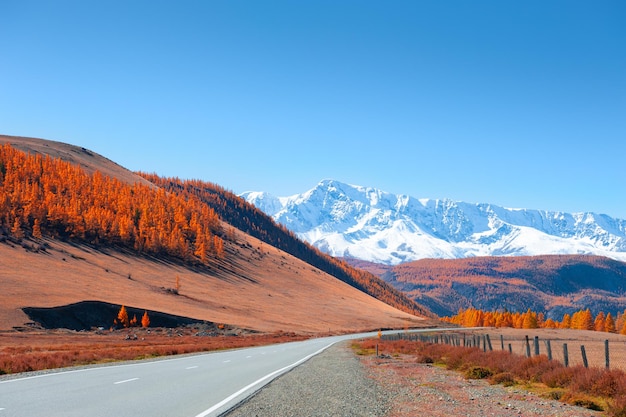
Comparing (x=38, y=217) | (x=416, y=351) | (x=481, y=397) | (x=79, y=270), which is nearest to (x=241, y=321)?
(x=79, y=270)

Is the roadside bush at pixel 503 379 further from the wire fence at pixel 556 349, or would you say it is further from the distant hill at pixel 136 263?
the distant hill at pixel 136 263

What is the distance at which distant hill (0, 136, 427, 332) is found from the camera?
97.5 metres

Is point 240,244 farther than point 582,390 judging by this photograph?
Yes

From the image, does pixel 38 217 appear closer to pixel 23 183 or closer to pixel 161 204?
pixel 23 183

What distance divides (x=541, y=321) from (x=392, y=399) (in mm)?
157389

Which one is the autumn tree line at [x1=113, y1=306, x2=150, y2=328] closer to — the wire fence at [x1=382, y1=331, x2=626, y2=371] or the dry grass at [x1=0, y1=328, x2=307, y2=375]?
the dry grass at [x1=0, y1=328, x2=307, y2=375]

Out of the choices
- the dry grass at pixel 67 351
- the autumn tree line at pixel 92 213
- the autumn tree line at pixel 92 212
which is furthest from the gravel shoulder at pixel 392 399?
the autumn tree line at pixel 92 212

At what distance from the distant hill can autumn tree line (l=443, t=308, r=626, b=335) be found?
26.2 m

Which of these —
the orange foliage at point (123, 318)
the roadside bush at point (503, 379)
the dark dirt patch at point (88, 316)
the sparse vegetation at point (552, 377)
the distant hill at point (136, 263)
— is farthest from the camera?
the distant hill at point (136, 263)

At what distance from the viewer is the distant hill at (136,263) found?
3839 inches

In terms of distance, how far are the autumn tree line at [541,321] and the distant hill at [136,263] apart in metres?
26.2

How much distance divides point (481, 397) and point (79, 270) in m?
105

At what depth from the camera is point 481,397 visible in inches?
653

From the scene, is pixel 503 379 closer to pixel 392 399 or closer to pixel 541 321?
pixel 392 399
